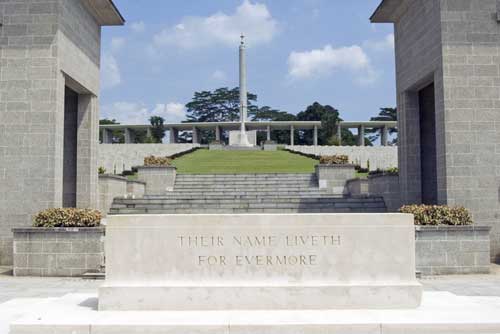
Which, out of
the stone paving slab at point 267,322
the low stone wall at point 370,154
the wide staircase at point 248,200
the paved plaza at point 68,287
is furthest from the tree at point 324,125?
the stone paving slab at point 267,322

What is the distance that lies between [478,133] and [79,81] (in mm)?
11028

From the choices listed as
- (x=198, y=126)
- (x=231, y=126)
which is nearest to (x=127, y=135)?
(x=198, y=126)

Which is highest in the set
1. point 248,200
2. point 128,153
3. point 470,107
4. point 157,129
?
point 157,129

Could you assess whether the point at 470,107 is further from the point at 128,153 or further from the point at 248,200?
the point at 128,153

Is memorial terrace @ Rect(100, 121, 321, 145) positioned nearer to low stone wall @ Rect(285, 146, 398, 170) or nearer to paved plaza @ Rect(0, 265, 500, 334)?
low stone wall @ Rect(285, 146, 398, 170)

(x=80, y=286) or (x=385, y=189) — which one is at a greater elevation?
(x=385, y=189)

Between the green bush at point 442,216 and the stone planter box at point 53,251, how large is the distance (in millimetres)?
7410

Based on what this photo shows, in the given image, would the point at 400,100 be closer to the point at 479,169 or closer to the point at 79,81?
the point at 479,169

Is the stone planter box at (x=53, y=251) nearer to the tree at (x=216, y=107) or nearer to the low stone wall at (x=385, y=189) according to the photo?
the low stone wall at (x=385, y=189)

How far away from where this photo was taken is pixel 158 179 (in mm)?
22484

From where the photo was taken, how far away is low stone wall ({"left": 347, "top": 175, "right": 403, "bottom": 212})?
16719 mm

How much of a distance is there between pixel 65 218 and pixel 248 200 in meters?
7.76

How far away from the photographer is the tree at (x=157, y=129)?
227 feet

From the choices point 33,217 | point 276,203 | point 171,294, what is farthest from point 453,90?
point 33,217
